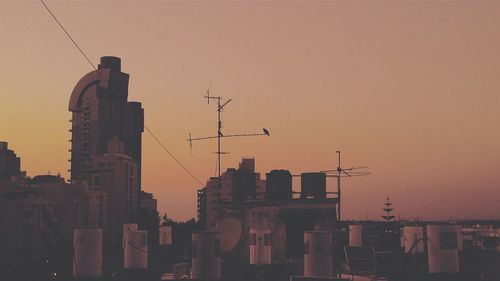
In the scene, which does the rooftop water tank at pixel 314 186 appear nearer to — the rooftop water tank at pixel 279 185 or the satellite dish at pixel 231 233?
the rooftop water tank at pixel 279 185

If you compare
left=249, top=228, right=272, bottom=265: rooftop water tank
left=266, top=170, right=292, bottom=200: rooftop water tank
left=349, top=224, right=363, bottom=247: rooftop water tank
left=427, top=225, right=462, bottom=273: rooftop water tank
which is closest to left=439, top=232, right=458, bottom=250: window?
left=427, top=225, right=462, bottom=273: rooftop water tank

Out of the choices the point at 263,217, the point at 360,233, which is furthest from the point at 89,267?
the point at 263,217

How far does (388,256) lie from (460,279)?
13.1 ft

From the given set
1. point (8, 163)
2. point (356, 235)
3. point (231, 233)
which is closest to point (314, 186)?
point (356, 235)

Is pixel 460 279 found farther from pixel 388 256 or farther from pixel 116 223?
pixel 116 223

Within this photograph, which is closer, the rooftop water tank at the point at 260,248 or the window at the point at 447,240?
the window at the point at 447,240

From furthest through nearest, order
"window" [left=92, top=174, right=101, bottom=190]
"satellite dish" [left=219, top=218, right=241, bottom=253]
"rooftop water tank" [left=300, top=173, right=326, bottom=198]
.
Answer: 1. "window" [left=92, top=174, right=101, bottom=190]
2. "rooftop water tank" [left=300, top=173, right=326, bottom=198]
3. "satellite dish" [left=219, top=218, right=241, bottom=253]

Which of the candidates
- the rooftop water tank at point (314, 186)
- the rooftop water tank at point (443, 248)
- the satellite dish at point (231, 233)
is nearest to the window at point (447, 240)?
the rooftop water tank at point (443, 248)

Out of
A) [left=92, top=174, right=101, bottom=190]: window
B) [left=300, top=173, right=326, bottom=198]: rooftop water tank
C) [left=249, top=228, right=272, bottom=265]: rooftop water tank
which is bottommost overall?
[left=249, top=228, right=272, bottom=265]: rooftop water tank

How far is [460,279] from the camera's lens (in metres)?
14.1

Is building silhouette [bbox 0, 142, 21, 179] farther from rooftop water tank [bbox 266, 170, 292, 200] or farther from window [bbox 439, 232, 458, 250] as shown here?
window [bbox 439, 232, 458, 250]

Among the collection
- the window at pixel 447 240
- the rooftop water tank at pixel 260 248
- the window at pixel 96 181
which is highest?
the window at pixel 96 181

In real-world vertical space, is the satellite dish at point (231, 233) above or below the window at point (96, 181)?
below

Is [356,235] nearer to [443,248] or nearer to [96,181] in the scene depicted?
[443,248]
